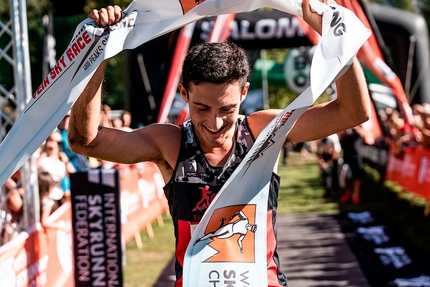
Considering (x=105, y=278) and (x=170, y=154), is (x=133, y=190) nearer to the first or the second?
(x=105, y=278)

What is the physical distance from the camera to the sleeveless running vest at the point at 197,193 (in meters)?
2.63

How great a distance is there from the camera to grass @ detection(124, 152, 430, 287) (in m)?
7.64

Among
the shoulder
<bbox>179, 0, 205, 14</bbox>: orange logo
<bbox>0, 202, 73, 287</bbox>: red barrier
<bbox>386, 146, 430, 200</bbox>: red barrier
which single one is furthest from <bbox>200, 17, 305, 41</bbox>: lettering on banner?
the shoulder

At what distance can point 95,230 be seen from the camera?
5477mm

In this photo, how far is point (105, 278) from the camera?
5406 mm

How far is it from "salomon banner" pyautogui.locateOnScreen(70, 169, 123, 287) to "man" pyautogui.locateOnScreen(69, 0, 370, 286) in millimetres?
2816

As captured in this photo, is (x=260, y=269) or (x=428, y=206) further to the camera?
(x=428, y=206)

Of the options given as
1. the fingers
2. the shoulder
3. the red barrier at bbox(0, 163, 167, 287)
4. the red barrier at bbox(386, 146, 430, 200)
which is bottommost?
the red barrier at bbox(386, 146, 430, 200)

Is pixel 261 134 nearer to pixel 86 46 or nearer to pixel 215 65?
pixel 215 65

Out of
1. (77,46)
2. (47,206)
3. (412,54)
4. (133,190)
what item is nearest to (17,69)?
(47,206)

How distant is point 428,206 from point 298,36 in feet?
12.6

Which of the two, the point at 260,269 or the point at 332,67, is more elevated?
the point at 332,67

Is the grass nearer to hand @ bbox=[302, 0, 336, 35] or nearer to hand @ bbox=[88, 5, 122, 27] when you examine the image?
hand @ bbox=[88, 5, 122, 27]

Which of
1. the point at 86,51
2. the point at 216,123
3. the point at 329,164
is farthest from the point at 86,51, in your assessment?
the point at 329,164
